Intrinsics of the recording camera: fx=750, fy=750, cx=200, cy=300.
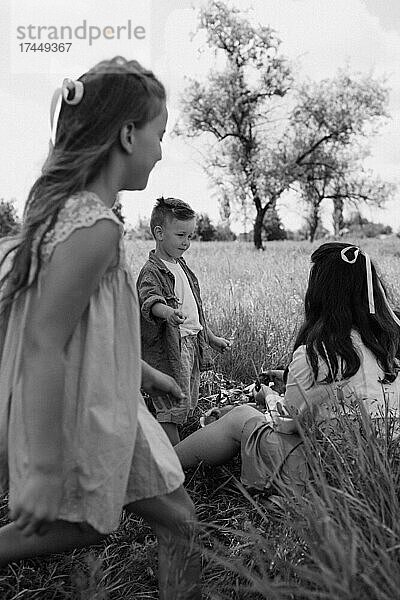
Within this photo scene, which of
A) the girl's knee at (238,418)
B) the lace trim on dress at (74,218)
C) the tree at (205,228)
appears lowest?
the girl's knee at (238,418)

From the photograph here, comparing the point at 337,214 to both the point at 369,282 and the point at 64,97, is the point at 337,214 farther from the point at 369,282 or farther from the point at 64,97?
the point at 64,97

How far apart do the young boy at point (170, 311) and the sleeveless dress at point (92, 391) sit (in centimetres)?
174

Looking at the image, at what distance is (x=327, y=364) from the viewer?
277cm

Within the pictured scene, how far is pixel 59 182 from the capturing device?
66.6 inches

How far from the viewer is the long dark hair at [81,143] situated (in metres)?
1.65

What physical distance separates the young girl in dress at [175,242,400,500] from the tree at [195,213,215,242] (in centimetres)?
3201

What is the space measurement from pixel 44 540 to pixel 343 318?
149 centimetres

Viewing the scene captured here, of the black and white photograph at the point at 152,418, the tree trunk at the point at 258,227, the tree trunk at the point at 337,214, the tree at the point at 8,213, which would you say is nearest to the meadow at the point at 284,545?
the black and white photograph at the point at 152,418

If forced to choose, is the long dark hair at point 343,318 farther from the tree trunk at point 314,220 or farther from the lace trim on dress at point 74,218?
the tree trunk at point 314,220

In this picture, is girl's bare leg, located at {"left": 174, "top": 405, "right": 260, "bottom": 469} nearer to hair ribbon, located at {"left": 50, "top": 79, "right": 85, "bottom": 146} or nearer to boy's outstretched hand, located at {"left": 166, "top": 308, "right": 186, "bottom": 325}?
boy's outstretched hand, located at {"left": 166, "top": 308, "right": 186, "bottom": 325}

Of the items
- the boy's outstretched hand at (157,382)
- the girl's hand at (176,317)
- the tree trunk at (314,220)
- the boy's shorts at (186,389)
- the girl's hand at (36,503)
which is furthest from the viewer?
the tree trunk at (314,220)

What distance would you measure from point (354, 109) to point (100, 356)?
32.0 m

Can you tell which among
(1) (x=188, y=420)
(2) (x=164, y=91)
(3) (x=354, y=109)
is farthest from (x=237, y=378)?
(3) (x=354, y=109)

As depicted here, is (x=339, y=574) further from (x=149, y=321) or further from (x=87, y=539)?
(x=149, y=321)
